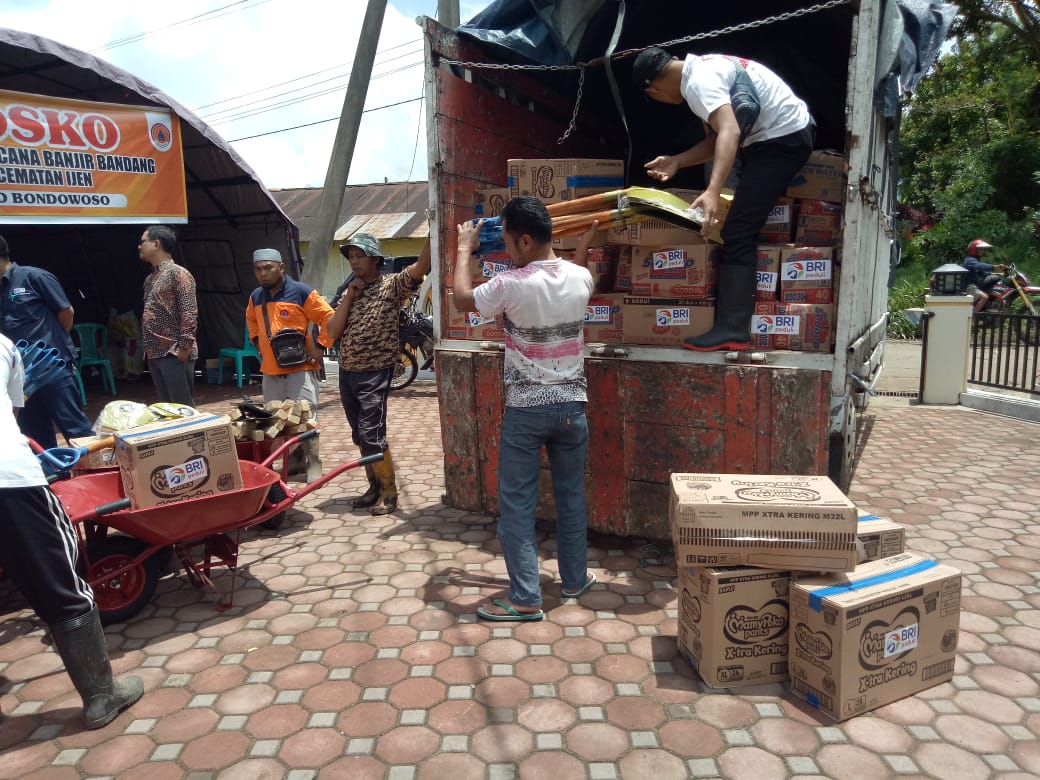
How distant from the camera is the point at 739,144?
142 inches

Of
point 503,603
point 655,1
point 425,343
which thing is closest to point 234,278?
point 425,343

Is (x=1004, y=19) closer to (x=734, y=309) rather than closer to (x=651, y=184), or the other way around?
(x=651, y=184)

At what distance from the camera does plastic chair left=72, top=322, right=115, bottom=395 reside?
10819 mm

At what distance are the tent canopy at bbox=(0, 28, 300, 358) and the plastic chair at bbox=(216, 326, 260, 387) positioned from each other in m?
0.26

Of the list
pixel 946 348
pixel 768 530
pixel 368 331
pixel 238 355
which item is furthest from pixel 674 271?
pixel 238 355

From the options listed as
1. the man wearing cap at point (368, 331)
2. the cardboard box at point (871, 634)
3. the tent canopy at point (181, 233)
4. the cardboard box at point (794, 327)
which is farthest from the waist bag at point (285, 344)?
the tent canopy at point (181, 233)

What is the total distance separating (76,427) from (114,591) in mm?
1908

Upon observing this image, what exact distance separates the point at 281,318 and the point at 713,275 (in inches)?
120

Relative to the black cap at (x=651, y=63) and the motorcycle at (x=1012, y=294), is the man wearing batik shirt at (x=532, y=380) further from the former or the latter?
the motorcycle at (x=1012, y=294)

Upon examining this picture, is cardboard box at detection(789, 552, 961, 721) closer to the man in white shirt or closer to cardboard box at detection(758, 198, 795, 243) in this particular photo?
cardboard box at detection(758, 198, 795, 243)

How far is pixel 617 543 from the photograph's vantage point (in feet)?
14.0

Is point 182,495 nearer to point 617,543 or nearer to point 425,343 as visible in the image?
point 617,543

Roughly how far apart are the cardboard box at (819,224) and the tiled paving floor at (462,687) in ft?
6.16

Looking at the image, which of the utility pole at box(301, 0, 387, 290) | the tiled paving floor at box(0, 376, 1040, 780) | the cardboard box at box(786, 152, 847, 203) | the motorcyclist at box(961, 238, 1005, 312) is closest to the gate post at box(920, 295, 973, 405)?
the tiled paving floor at box(0, 376, 1040, 780)
